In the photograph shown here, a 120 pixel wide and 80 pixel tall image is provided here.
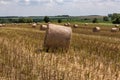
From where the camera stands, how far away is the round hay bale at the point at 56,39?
17.0 meters

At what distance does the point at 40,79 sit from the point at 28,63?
2.56m

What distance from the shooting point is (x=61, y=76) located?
1048 centimetres

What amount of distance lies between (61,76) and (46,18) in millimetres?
100633

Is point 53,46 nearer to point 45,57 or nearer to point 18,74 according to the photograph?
point 45,57

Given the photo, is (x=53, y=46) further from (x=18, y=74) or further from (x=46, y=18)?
(x=46, y=18)

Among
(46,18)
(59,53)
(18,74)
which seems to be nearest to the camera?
(18,74)

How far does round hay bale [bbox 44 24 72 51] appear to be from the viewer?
55.9 feet

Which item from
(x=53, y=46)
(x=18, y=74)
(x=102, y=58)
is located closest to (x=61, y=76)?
(x=18, y=74)

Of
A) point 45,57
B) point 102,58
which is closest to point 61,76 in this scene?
point 45,57

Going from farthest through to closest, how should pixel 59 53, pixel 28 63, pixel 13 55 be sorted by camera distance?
1. pixel 59 53
2. pixel 13 55
3. pixel 28 63

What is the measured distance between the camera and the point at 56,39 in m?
17.0

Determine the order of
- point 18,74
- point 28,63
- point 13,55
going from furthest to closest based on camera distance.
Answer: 1. point 13,55
2. point 28,63
3. point 18,74

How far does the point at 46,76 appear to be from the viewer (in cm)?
1034

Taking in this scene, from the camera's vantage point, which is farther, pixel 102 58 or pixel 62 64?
pixel 102 58
